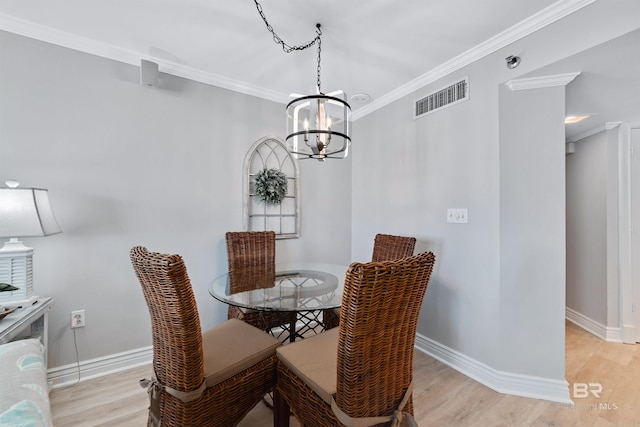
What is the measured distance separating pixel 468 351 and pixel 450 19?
237 cm

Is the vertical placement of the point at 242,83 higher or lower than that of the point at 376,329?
higher

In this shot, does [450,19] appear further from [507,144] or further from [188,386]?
[188,386]

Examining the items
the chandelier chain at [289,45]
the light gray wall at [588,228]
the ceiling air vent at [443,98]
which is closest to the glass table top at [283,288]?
the chandelier chain at [289,45]

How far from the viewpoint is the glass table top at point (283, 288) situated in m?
1.50

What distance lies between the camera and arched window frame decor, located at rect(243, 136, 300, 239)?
262cm

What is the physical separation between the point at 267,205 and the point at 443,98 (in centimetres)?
188

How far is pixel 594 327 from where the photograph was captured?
108 inches

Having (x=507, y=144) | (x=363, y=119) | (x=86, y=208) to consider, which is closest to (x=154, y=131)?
(x=86, y=208)

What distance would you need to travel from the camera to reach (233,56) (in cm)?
215

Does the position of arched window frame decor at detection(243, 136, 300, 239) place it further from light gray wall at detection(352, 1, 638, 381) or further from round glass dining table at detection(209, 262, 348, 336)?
light gray wall at detection(352, 1, 638, 381)

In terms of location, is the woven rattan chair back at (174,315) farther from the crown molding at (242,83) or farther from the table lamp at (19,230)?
the crown molding at (242,83)

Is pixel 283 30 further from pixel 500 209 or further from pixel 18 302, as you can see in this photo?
pixel 18 302

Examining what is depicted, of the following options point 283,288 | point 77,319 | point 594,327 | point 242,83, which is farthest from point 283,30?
point 594,327

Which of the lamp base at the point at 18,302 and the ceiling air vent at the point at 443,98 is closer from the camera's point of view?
the lamp base at the point at 18,302
